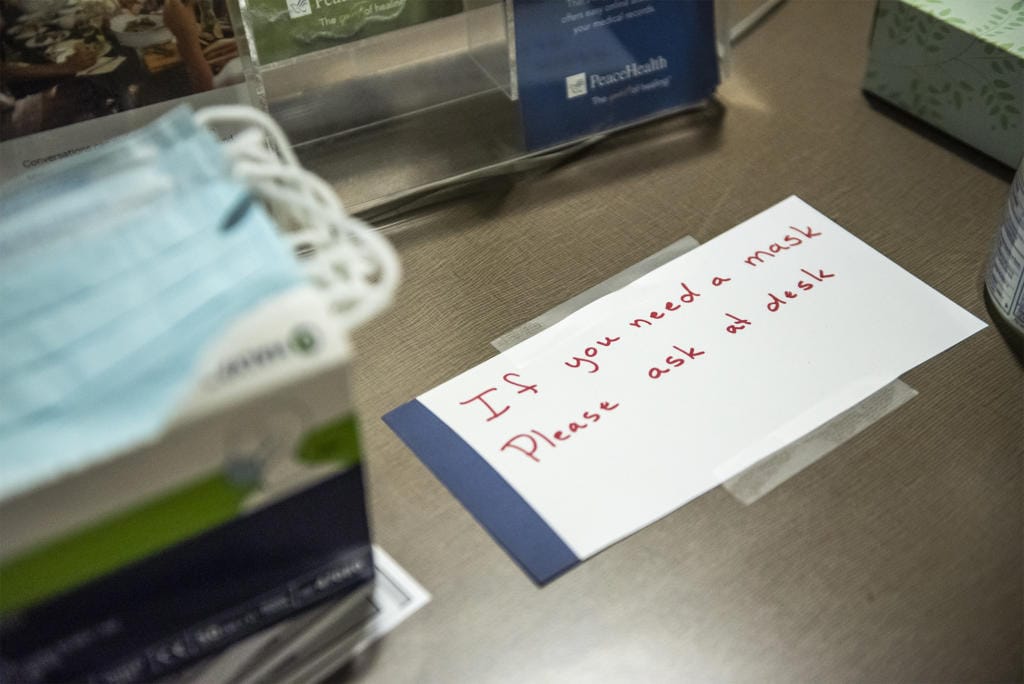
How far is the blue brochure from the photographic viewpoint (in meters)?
0.68

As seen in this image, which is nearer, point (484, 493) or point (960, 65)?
point (484, 493)

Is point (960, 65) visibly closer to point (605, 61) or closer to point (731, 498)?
point (605, 61)

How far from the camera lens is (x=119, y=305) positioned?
1.26 feet

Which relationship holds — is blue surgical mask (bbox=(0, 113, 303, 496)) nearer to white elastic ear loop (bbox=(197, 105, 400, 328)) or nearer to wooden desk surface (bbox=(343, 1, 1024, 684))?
white elastic ear loop (bbox=(197, 105, 400, 328))

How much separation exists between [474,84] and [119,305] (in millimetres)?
421

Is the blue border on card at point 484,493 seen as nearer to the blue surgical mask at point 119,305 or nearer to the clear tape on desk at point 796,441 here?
the clear tape on desk at point 796,441

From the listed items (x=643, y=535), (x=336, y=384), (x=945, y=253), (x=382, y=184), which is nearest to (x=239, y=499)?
(x=336, y=384)

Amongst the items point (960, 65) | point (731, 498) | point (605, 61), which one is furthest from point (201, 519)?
point (960, 65)

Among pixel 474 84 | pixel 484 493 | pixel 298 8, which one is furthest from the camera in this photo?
pixel 474 84

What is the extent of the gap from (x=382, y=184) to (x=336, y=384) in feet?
1.12

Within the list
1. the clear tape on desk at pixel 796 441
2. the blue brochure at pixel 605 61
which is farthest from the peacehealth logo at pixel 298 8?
the clear tape on desk at pixel 796 441

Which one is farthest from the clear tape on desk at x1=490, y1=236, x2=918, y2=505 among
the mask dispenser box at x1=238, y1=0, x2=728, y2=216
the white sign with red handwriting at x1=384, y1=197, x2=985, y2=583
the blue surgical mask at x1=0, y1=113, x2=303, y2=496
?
the blue surgical mask at x1=0, y1=113, x2=303, y2=496

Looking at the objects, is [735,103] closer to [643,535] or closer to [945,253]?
[945,253]

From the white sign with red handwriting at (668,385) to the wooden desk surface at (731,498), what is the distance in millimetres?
14
